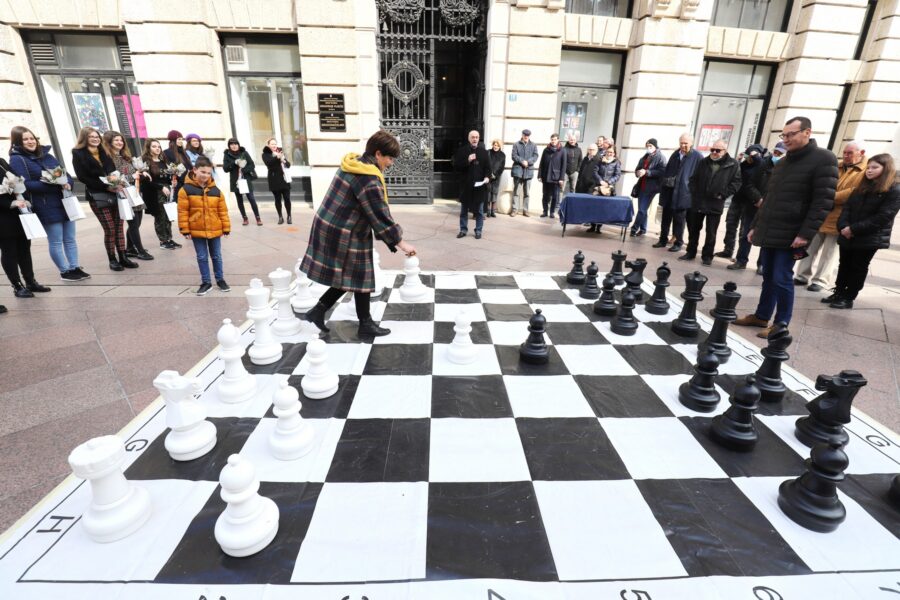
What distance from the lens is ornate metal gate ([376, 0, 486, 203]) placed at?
8.32 m

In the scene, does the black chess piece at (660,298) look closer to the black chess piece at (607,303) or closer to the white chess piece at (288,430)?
the black chess piece at (607,303)

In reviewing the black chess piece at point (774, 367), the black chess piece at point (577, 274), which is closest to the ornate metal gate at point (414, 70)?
the black chess piece at point (577, 274)

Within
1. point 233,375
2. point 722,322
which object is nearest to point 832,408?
point 722,322

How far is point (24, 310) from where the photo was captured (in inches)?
149

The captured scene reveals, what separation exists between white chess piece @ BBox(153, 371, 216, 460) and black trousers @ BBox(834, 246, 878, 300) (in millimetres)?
5451

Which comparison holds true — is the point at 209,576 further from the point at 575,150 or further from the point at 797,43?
the point at 797,43

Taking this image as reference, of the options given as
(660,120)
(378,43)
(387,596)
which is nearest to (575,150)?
(660,120)

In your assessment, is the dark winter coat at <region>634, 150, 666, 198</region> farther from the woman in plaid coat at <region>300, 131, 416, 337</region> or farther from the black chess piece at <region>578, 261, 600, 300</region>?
the woman in plaid coat at <region>300, 131, 416, 337</region>

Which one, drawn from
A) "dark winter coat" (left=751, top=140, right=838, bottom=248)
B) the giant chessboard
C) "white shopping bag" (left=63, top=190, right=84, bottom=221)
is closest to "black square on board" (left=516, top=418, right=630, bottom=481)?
the giant chessboard

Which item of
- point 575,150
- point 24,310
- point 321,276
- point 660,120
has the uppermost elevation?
point 660,120

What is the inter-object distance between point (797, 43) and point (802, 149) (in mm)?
8390

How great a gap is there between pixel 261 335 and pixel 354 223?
0.91 meters

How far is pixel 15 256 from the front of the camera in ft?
13.3

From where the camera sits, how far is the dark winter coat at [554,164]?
819 centimetres
